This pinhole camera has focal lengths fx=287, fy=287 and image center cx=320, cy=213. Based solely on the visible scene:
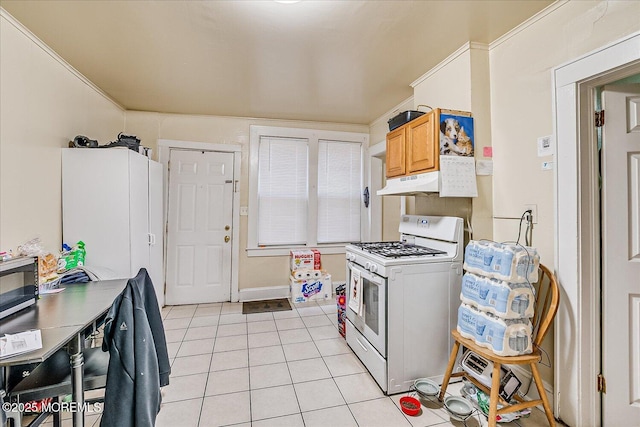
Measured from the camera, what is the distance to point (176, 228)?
3.83m

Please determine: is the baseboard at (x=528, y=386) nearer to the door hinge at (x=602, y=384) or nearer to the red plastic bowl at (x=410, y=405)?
the door hinge at (x=602, y=384)

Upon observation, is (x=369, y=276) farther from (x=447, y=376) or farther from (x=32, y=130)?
(x=32, y=130)

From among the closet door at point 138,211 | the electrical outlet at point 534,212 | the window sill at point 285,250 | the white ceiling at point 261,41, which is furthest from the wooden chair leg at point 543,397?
the closet door at point 138,211

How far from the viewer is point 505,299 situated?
160cm

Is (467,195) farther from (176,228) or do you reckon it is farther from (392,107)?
(176,228)

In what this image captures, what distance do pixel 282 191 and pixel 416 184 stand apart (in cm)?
230

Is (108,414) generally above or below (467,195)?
below

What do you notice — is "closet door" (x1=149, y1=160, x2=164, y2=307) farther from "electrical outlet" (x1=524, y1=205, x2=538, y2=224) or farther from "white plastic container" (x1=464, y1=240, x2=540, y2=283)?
"electrical outlet" (x1=524, y1=205, x2=538, y2=224)

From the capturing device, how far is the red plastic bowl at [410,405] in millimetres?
1825

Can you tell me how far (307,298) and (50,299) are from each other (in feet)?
9.08

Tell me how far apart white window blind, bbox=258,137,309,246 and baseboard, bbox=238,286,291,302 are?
650 millimetres

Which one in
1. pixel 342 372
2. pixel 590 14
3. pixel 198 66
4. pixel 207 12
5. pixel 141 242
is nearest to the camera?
pixel 590 14

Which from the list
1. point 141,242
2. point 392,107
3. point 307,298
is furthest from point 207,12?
point 307,298

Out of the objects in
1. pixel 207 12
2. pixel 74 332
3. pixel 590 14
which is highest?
pixel 207 12
